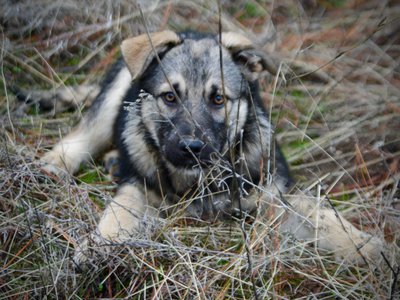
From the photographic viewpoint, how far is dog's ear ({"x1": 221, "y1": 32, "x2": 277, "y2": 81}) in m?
4.04

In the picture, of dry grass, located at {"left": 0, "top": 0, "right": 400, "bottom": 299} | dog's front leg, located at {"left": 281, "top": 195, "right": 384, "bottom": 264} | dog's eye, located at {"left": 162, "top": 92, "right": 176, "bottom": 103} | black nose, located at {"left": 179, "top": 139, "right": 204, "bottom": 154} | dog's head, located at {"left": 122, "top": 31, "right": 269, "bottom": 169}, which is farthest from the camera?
dog's eye, located at {"left": 162, "top": 92, "right": 176, "bottom": 103}

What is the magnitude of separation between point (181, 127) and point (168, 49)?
0.66 meters

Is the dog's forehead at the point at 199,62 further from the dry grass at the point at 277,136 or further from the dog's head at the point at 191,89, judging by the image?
the dry grass at the point at 277,136

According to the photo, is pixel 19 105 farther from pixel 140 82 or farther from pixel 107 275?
pixel 107 275

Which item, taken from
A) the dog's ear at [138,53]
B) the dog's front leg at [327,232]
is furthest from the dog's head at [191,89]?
the dog's front leg at [327,232]

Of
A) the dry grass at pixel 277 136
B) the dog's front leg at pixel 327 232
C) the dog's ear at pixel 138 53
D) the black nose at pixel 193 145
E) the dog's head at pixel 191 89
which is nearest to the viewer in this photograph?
the dry grass at pixel 277 136

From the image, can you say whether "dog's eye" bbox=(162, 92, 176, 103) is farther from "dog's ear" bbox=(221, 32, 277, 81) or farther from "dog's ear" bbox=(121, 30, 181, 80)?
"dog's ear" bbox=(221, 32, 277, 81)

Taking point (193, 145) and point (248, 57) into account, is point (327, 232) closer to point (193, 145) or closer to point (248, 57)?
point (193, 145)

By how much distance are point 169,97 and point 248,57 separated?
0.60 meters

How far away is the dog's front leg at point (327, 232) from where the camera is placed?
3486mm

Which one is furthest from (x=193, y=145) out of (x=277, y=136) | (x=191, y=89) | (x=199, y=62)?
(x=277, y=136)

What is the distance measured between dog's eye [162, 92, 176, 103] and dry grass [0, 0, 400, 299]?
0.64 meters

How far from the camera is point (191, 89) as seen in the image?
3893 mm


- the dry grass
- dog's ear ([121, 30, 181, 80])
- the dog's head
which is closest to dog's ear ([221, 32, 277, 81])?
the dog's head
